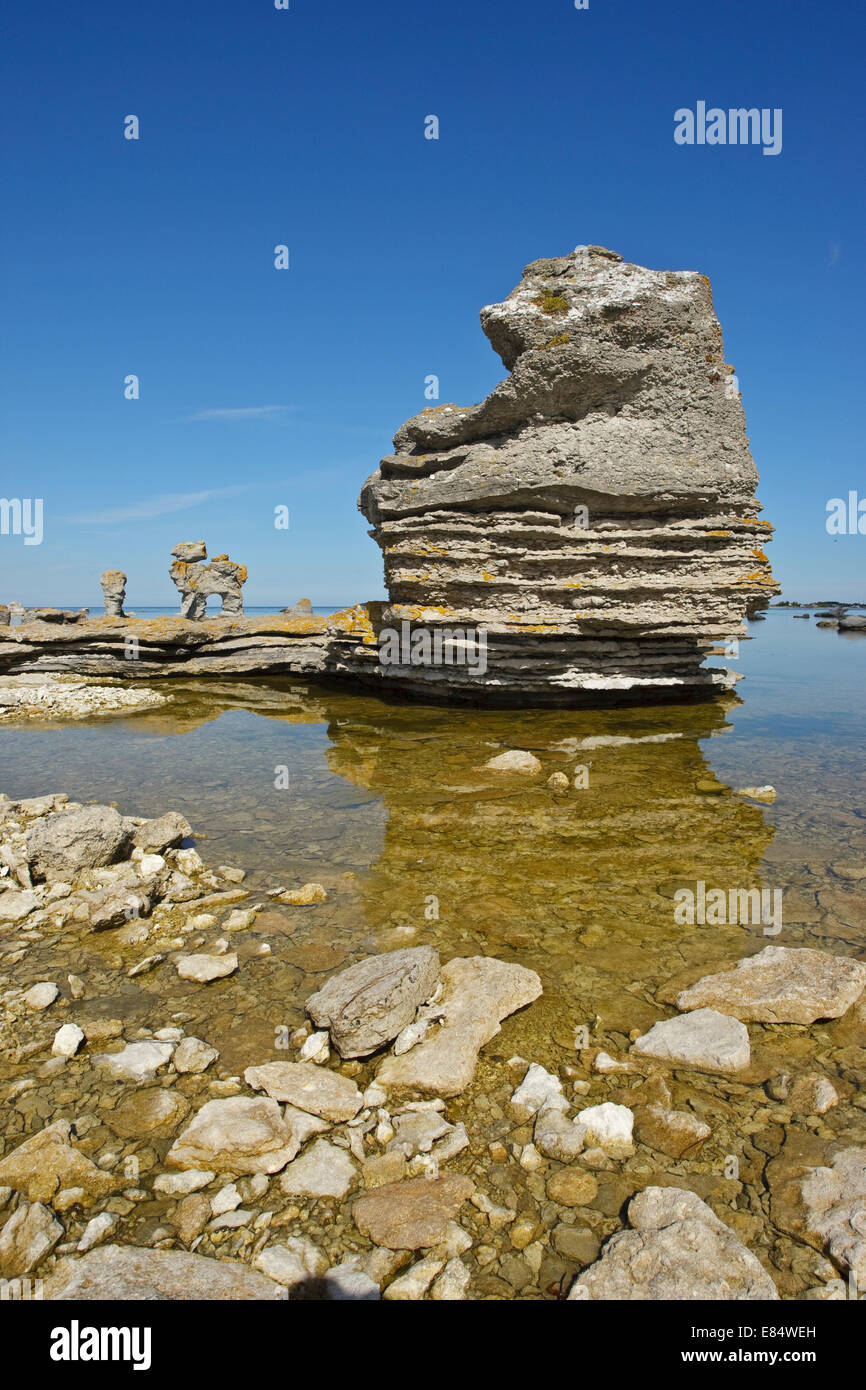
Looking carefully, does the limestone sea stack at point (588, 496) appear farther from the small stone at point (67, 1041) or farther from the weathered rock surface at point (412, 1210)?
the weathered rock surface at point (412, 1210)

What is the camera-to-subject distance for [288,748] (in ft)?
44.4

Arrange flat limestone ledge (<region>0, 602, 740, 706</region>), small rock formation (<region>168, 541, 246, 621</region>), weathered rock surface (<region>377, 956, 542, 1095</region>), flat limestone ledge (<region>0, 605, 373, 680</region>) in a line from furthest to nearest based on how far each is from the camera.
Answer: small rock formation (<region>168, 541, 246, 621</region>) → flat limestone ledge (<region>0, 605, 373, 680</region>) → flat limestone ledge (<region>0, 602, 740, 706</region>) → weathered rock surface (<region>377, 956, 542, 1095</region>)

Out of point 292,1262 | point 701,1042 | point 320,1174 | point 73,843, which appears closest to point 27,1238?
point 292,1262

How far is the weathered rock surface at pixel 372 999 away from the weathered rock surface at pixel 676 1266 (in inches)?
69.0

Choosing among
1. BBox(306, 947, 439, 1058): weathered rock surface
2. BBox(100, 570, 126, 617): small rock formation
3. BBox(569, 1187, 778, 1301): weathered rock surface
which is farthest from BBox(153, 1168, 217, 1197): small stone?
BBox(100, 570, 126, 617): small rock formation

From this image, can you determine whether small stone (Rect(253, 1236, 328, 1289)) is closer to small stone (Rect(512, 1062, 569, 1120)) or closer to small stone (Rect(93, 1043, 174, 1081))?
small stone (Rect(512, 1062, 569, 1120))

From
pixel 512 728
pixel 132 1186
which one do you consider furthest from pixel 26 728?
pixel 132 1186

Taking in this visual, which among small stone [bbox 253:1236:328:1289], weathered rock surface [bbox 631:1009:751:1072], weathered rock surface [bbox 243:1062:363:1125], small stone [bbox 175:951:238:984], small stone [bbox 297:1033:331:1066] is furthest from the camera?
small stone [bbox 175:951:238:984]

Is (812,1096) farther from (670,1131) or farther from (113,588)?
(113,588)

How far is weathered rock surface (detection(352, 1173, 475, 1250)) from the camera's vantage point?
2.87 metres

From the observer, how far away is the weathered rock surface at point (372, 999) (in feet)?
13.4

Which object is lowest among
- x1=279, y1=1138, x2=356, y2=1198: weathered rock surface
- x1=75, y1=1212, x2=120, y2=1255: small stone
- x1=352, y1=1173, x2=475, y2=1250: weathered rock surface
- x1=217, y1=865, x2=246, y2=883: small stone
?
x1=352, y1=1173, x2=475, y2=1250: weathered rock surface

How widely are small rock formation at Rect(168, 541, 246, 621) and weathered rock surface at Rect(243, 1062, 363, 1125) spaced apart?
30.8 m
